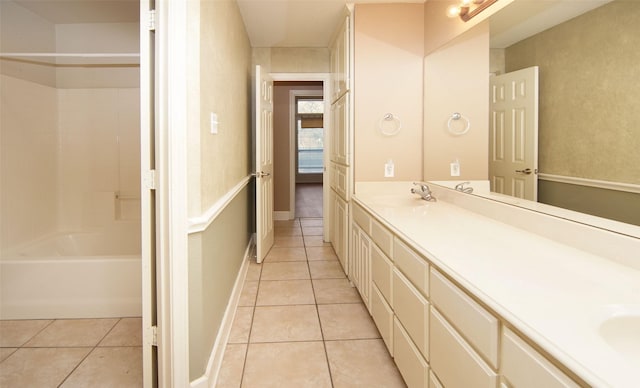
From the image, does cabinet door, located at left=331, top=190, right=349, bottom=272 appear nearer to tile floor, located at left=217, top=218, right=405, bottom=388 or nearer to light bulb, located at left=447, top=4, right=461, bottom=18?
tile floor, located at left=217, top=218, right=405, bottom=388

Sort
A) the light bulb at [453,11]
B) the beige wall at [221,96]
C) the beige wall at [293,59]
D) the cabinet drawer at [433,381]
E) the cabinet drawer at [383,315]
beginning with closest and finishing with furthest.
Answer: the cabinet drawer at [433,381]
the beige wall at [221,96]
the cabinet drawer at [383,315]
the light bulb at [453,11]
the beige wall at [293,59]

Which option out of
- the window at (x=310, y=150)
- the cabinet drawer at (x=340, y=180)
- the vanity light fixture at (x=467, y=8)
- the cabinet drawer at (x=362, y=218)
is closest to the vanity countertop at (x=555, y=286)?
the cabinet drawer at (x=362, y=218)

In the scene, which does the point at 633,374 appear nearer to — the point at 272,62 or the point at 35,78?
the point at 35,78

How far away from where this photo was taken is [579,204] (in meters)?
1.50

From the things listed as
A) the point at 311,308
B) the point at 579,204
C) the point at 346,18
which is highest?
the point at 346,18

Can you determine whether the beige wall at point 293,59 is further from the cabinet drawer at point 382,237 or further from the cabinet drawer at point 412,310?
the cabinet drawer at point 412,310

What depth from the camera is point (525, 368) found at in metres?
0.87

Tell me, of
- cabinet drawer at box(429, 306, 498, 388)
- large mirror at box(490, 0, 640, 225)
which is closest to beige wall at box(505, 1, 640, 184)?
large mirror at box(490, 0, 640, 225)

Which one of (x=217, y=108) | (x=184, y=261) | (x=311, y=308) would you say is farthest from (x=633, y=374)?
(x=311, y=308)

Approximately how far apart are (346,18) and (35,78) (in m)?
2.65

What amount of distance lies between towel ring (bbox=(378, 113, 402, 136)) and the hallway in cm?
135

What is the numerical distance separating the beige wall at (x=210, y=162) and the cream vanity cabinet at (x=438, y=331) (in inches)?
37.1

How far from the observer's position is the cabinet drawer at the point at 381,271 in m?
2.05

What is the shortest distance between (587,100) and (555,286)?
28.6 inches
